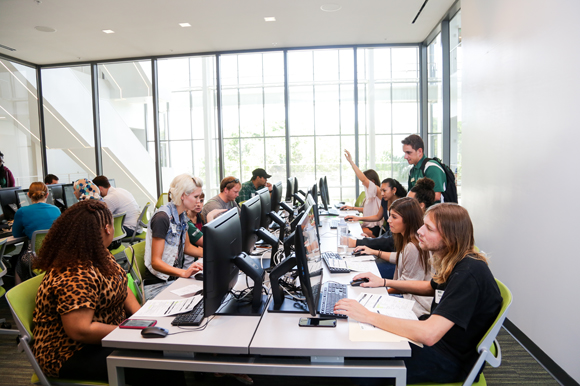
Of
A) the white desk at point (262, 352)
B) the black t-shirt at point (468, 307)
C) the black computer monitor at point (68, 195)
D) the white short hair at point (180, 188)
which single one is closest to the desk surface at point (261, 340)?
the white desk at point (262, 352)

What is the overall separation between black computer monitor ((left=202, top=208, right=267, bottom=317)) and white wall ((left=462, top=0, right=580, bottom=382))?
2009mm

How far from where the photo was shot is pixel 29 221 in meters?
3.82

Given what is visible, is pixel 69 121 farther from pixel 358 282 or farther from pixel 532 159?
pixel 532 159

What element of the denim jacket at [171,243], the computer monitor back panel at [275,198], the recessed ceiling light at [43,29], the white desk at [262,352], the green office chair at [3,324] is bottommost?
the green office chair at [3,324]

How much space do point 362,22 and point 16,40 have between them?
5902 millimetres

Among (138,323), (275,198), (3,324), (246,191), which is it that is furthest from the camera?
(246,191)

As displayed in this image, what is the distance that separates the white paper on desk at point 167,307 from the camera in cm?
187

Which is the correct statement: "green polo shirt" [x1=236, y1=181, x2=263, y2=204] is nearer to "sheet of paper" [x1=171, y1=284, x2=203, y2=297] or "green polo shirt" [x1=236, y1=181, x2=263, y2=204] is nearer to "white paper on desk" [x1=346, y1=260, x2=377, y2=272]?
"white paper on desk" [x1=346, y1=260, x2=377, y2=272]

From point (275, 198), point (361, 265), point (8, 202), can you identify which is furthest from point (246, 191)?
point (361, 265)

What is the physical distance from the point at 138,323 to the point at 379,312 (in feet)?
3.73

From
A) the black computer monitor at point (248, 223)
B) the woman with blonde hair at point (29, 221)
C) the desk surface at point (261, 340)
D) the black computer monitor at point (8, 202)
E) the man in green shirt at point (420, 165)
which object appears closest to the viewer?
the desk surface at point (261, 340)

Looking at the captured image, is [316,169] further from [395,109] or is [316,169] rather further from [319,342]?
[319,342]

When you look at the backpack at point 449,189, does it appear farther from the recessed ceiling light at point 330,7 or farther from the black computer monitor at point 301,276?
the recessed ceiling light at point 330,7

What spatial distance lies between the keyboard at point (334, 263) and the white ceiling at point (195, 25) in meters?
3.84
